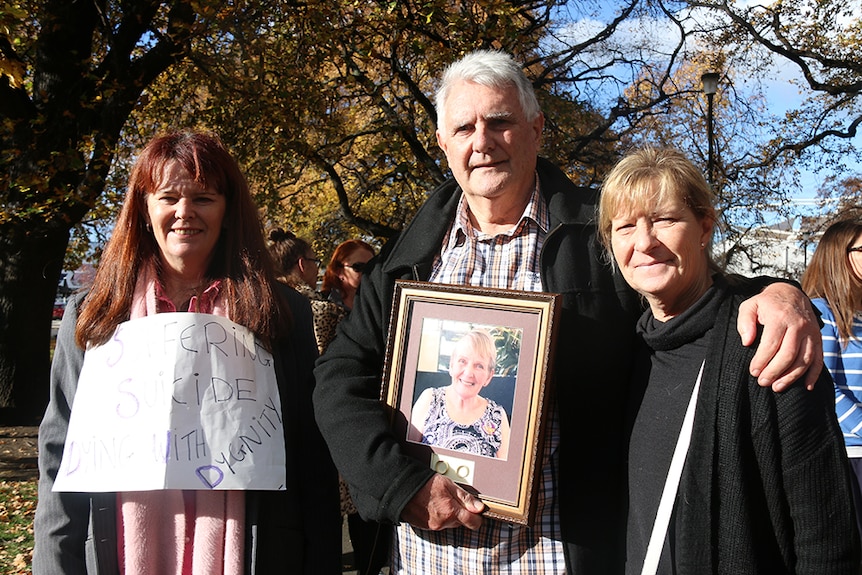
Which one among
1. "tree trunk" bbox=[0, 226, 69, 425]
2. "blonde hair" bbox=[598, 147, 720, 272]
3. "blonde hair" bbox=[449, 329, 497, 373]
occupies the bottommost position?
"tree trunk" bbox=[0, 226, 69, 425]

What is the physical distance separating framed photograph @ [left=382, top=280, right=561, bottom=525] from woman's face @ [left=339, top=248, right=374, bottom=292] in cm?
368

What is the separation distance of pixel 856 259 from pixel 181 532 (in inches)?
148

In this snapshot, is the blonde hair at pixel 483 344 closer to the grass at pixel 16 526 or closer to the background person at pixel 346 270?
the background person at pixel 346 270

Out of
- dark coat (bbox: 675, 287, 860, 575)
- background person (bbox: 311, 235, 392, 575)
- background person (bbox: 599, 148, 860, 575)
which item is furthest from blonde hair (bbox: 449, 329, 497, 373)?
→ background person (bbox: 311, 235, 392, 575)

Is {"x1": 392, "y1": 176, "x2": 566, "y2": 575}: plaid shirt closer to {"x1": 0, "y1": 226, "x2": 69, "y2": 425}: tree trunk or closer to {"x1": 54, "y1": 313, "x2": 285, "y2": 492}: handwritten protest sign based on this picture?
{"x1": 54, "y1": 313, "x2": 285, "y2": 492}: handwritten protest sign

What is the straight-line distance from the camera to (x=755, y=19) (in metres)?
15.2

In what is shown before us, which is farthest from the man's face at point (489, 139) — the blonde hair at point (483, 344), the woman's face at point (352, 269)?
the woman's face at point (352, 269)

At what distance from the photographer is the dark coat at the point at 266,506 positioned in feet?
6.80

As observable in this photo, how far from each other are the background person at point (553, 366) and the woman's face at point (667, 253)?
0.20 m

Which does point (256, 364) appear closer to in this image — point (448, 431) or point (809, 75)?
point (448, 431)

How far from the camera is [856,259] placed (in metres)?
4.03

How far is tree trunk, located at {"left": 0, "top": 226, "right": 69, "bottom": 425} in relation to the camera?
9.40m

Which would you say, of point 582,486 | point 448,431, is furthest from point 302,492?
point 582,486

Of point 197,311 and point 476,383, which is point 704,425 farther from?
point 197,311
